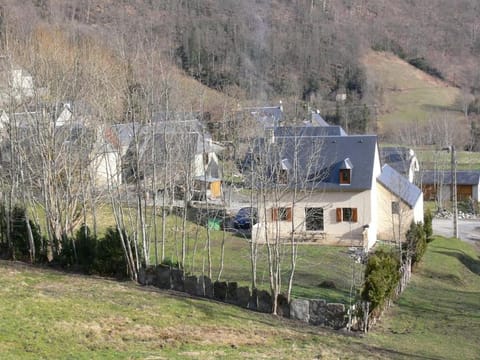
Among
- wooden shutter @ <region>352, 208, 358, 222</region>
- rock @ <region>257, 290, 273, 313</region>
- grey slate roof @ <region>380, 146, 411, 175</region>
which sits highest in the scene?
grey slate roof @ <region>380, 146, 411, 175</region>

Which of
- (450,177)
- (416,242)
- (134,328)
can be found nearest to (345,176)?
(416,242)

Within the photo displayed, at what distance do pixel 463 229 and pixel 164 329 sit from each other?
36245 millimetres

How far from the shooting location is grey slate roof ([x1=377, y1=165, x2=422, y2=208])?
34.8 meters

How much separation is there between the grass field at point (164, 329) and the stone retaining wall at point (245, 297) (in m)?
0.62

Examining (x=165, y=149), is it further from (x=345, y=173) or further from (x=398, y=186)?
(x=398, y=186)

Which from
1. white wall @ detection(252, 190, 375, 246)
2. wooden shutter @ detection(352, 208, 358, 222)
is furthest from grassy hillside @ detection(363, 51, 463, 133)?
wooden shutter @ detection(352, 208, 358, 222)

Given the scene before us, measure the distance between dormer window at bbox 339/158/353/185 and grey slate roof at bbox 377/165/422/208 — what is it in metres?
2.48

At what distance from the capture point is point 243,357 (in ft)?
39.9

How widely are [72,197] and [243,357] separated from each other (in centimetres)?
1086

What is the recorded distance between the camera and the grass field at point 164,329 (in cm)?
1156

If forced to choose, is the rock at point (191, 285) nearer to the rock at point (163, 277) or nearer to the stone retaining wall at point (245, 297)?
the stone retaining wall at point (245, 297)

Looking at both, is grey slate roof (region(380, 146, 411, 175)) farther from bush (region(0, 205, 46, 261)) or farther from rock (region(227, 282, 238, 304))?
rock (region(227, 282, 238, 304))

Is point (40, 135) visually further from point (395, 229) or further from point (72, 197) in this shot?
point (395, 229)

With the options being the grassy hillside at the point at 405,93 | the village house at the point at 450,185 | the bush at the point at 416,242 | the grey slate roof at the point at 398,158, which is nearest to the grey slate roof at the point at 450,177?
the village house at the point at 450,185
